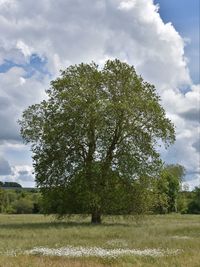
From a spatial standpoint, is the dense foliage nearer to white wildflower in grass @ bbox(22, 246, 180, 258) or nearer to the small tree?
the small tree

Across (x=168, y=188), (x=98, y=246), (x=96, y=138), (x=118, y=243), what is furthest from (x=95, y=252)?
(x=168, y=188)

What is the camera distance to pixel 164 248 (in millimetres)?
25953

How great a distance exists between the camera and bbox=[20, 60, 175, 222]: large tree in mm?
47500

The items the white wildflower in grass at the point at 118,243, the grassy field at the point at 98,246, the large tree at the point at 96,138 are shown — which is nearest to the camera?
the grassy field at the point at 98,246

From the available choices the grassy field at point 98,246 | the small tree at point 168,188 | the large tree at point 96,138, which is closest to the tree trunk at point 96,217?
the large tree at point 96,138

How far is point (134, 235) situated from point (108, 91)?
1861 centimetres

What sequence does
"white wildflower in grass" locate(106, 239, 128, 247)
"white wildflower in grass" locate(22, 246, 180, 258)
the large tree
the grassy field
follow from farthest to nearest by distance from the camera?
the large tree
"white wildflower in grass" locate(106, 239, 128, 247)
"white wildflower in grass" locate(22, 246, 180, 258)
the grassy field

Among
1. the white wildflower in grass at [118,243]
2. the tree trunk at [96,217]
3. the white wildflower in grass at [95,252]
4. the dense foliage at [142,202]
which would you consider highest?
the dense foliage at [142,202]

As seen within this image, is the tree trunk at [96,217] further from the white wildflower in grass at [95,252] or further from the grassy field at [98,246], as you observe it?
the white wildflower in grass at [95,252]

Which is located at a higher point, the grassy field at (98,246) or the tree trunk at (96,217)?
the tree trunk at (96,217)

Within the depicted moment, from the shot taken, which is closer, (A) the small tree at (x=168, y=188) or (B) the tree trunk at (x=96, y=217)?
(B) the tree trunk at (x=96, y=217)

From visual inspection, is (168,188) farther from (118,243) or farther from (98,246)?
(98,246)

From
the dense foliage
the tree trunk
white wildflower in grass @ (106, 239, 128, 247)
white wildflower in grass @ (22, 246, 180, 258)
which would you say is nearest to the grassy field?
white wildflower in grass @ (106, 239, 128, 247)

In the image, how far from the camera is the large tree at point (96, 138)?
47500 mm
